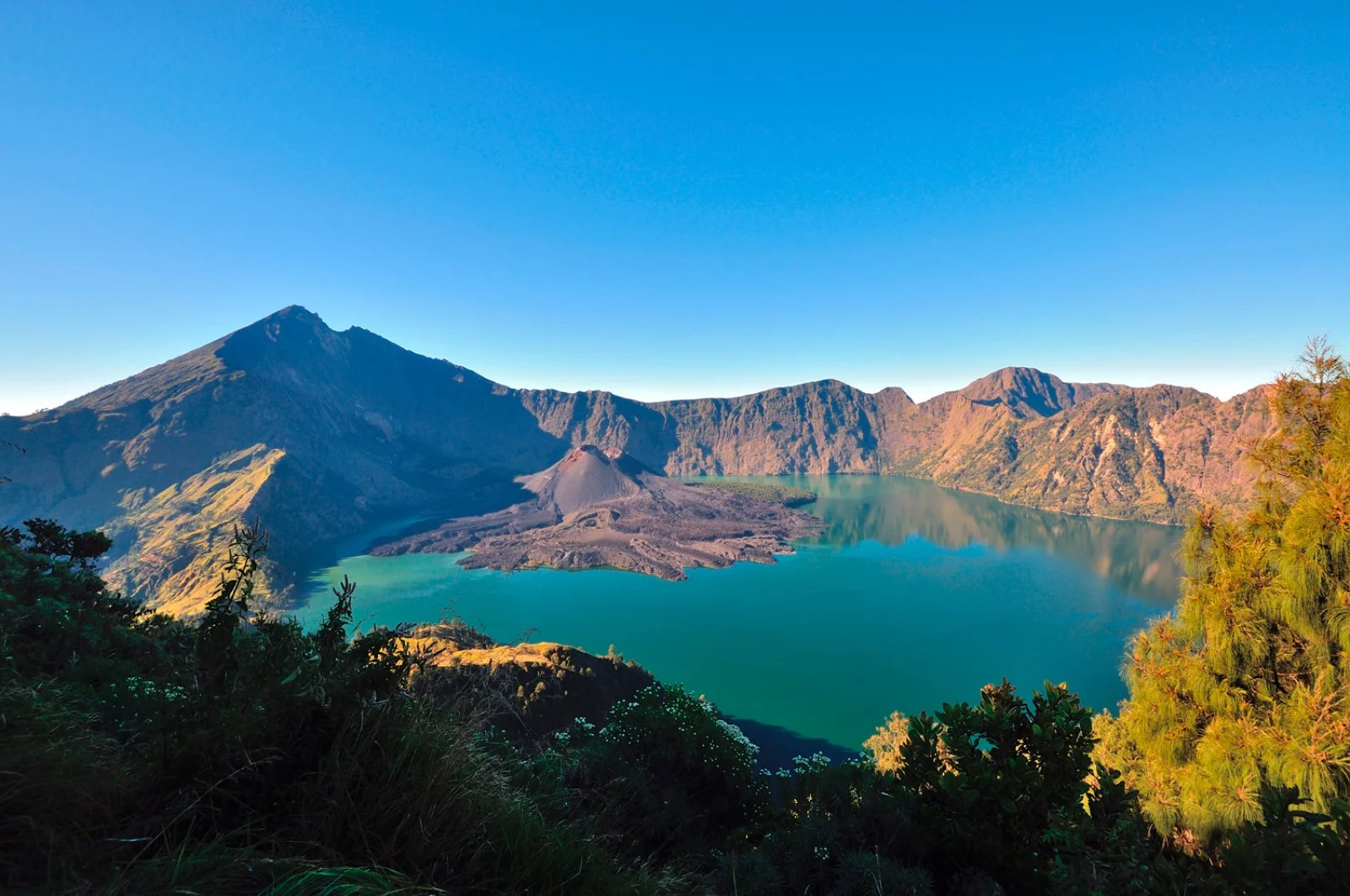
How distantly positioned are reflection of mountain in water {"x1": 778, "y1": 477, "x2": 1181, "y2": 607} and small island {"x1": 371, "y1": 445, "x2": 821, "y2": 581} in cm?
1530

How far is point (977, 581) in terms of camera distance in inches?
2857

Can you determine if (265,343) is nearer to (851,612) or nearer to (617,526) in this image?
(617,526)

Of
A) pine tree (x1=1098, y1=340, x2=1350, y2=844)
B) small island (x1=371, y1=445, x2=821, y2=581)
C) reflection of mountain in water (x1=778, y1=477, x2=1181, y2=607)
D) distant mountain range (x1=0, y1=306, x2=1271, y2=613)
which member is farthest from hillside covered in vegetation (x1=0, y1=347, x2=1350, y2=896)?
distant mountain range (x1=0, y1=306, x2=1271, y2=613)

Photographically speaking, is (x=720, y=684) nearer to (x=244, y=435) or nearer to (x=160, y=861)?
(x=160, y=861)

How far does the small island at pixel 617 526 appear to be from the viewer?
90000mm

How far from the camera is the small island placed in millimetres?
90000

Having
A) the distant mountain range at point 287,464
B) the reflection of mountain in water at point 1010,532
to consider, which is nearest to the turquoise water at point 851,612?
the reflection of mountain in water at point 1010,532

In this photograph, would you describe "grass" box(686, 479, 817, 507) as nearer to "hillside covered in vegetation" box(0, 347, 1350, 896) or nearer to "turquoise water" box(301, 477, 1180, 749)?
"turquoise water" box(301, 477, 1180, 749)

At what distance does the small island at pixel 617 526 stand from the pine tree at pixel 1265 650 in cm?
7482

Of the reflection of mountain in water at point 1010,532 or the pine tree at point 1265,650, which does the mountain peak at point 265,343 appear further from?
the pine tree at point 1265,650

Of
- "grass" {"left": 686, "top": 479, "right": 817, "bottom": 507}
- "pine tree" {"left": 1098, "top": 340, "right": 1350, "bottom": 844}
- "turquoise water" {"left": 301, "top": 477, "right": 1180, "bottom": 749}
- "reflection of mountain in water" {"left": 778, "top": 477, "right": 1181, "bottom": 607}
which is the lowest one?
"turquoise water" {"left": 301, "top": 477, "right": 1180, "bottom": 749}

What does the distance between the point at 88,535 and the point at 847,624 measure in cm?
5868

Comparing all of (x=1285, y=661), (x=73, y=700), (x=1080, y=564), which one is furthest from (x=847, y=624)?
(x=73, y=700)

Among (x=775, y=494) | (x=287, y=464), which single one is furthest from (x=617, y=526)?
(x=287, y=464)
